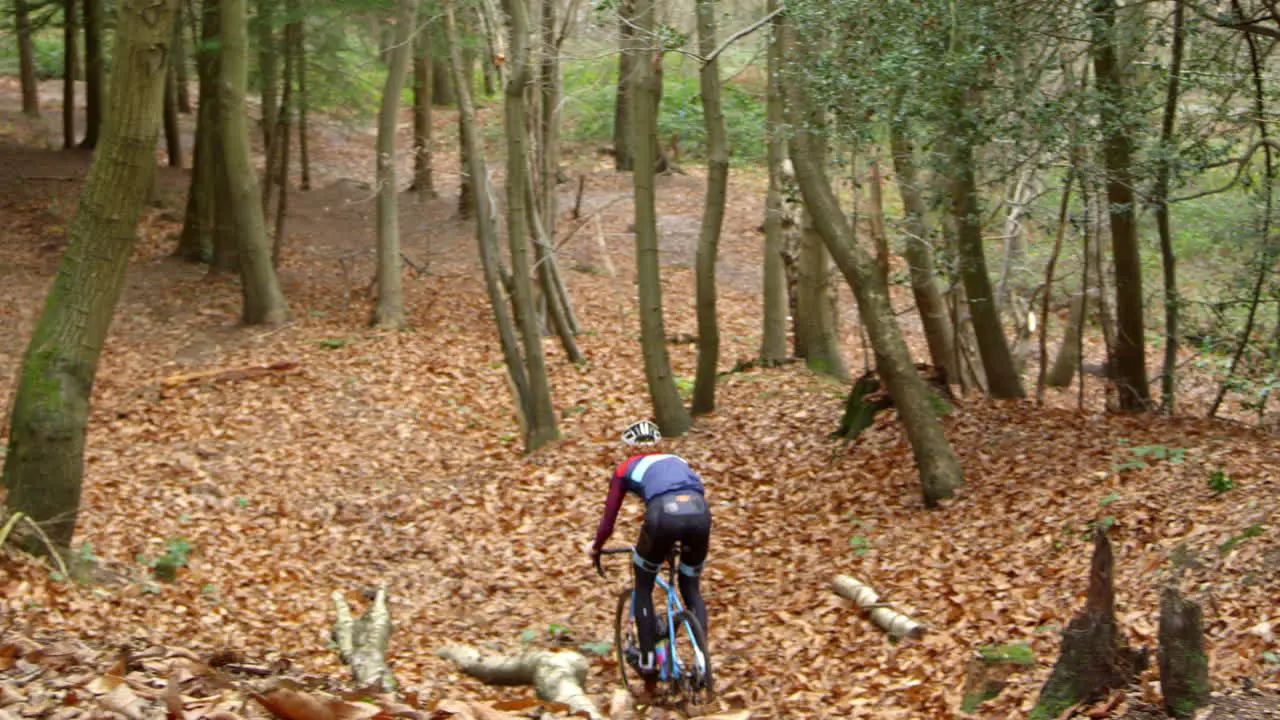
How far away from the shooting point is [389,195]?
59.8ft

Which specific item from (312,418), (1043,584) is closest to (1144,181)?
(1043,584)

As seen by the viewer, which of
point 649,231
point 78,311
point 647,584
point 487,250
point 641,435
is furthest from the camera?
point 487,250

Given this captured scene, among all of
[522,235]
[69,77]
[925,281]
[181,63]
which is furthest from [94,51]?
[925,281]

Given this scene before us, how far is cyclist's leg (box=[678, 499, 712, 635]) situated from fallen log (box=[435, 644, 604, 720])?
35.4 inches

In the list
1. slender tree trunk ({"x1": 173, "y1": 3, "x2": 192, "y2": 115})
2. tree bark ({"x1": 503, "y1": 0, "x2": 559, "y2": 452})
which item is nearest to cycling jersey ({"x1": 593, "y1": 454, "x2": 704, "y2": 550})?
tree bark ({"x1": 503, "y1": 0, "x2": 559, "y2": 452})

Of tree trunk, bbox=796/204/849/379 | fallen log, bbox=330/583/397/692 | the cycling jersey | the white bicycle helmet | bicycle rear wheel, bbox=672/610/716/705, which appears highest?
tree trunk, bbox=796/204/849/379

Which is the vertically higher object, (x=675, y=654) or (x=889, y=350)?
(x=889, y=350)

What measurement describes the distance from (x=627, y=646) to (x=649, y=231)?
6363 mm

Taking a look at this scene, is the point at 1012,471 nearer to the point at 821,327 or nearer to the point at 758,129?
the point at 821,327

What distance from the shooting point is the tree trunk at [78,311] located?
7.77 meters

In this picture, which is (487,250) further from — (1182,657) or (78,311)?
(1182,657)

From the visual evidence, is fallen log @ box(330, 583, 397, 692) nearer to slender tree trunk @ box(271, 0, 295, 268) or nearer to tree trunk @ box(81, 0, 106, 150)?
slender tree trunk @ box(271, 0, 295, 268)

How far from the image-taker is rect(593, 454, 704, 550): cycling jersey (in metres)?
7.09

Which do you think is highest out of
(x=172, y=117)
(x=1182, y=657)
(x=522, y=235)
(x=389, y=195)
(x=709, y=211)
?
(x=172, y=117)
